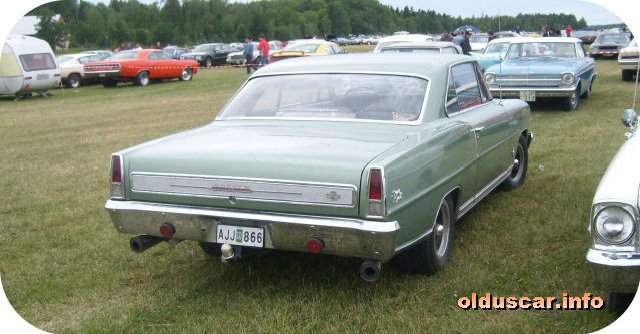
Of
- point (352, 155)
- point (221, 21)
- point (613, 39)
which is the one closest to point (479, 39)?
point (613, 39)

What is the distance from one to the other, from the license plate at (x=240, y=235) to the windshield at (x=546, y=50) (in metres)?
10.3

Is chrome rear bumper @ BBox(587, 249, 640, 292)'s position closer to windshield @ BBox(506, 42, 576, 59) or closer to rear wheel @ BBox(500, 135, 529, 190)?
rear wheel @ BBox(500, 135, 529, 190)

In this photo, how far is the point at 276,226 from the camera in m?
3.45

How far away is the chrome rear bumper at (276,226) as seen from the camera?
3.30m

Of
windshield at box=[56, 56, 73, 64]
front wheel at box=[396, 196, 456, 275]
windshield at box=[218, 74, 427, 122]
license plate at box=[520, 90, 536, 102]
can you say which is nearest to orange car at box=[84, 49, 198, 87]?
A: windshield at box=[56, 56, 73, 64]

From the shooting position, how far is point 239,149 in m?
3.76

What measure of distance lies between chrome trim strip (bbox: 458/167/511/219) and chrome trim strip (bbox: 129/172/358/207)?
1.47m

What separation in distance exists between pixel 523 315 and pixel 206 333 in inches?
69.9

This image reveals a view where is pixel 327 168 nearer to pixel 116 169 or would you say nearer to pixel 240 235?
pixel 240 235

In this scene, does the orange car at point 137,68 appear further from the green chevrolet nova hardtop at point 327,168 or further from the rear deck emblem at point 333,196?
the rear deck emblem at point 333,196

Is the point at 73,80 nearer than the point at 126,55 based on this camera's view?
No

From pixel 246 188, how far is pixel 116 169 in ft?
3.19

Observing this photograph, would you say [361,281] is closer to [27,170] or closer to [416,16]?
[27,170]

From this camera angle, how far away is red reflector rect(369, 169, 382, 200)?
10.7ft
